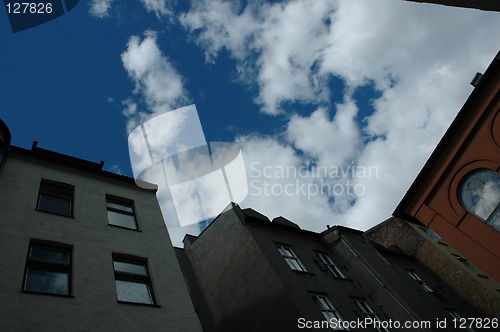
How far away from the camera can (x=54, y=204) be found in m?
11.6

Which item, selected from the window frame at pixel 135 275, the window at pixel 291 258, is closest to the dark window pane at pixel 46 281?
the window frame at pixel 135 275

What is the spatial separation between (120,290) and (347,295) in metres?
11.3

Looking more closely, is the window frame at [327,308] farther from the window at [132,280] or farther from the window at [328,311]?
the window at [132,280]

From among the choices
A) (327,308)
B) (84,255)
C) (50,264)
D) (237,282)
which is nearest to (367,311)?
(327,308)

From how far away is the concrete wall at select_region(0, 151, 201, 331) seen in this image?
307 inches

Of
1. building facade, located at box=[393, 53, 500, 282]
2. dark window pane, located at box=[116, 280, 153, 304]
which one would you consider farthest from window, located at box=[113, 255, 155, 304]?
building facade, located at box=[393, 53, 500, 282]

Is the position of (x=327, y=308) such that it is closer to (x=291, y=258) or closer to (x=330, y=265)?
(x=291, y=258)

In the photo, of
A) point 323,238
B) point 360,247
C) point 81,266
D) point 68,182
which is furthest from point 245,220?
point 81,266

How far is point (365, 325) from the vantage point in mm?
15453

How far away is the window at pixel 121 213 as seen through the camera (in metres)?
12.3

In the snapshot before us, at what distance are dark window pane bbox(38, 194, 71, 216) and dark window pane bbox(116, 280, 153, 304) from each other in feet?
11.0

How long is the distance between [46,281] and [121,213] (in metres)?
4.28

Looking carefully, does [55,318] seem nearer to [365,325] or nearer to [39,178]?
[39,178]

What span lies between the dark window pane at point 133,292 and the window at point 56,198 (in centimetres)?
320
